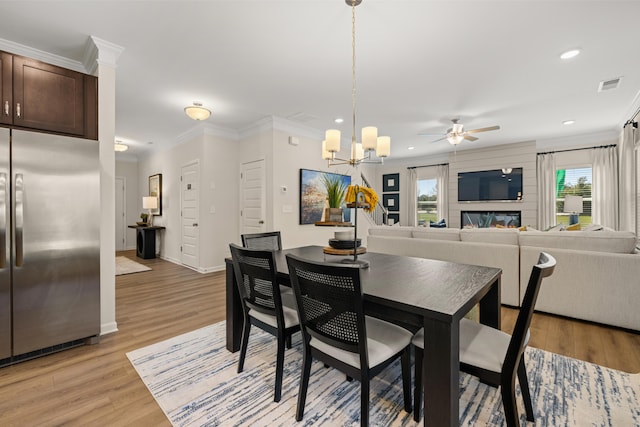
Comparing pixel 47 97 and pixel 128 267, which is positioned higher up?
pixel 47 97

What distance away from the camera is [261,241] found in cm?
259

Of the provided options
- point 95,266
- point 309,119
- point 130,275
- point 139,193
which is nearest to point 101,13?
point 95,266

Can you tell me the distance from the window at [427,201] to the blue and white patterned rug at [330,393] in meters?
5.70

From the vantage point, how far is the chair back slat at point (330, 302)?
1216mm

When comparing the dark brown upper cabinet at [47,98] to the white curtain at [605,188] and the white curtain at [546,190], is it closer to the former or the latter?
the white curtain at [546,190]

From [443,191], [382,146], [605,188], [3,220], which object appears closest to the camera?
[3,220]

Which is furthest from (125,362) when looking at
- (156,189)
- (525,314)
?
(156,189)

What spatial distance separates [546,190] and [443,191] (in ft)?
6.92

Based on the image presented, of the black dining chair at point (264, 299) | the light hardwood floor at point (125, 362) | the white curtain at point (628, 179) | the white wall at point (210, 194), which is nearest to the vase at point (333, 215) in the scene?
the black dining chair at point (264, 299)

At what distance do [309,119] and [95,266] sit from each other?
351cm

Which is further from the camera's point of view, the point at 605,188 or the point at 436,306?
the point at 605,188

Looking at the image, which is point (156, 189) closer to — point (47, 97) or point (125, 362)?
point (47, 97)

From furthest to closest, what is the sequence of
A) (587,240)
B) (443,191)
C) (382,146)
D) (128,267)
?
1. (443,191)
2. (128,267)
3. (587,240)
4. (382,146)

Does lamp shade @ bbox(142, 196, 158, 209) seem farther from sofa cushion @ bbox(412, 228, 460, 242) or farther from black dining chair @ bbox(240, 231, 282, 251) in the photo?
sofa cushion @ bbox(412, 228, 460, 242)
